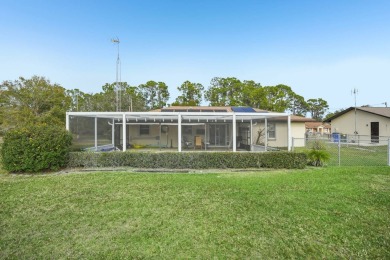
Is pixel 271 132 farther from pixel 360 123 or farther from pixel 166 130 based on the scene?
pixel 360 123

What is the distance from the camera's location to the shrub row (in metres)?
9.38

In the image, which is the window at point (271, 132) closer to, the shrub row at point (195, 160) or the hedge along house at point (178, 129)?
the hedge along house at point (178, 129)

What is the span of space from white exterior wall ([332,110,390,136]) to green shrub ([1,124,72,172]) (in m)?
25.4

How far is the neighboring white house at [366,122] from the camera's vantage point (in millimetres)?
20906

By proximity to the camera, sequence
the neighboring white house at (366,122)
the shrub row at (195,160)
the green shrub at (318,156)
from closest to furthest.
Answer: the shrub row at (195,160) < the green shrub at (318,156) < the neighboring white house at (366,122)

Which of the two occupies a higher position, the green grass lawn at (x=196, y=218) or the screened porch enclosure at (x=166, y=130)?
the screened porch enclosure at (x=166, y=130)

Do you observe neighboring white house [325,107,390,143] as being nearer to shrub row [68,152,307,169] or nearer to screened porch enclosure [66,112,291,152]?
screened porch enclosure [66,112,291,152]

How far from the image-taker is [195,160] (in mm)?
9484

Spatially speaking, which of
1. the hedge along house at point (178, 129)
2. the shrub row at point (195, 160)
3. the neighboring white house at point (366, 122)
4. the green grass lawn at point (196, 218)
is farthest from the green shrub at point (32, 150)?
the neighboring white house at point (366, 122)

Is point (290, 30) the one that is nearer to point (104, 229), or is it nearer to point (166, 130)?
point (166, 130)

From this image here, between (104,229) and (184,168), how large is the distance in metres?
5.80

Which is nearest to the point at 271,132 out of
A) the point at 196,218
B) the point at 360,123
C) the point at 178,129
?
the point at 360,123

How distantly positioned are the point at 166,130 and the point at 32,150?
10.4 metres

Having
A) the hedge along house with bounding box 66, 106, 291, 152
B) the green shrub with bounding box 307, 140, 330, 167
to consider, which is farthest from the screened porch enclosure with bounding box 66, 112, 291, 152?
the green shrub with bounding box 307, 140, 330, 167
